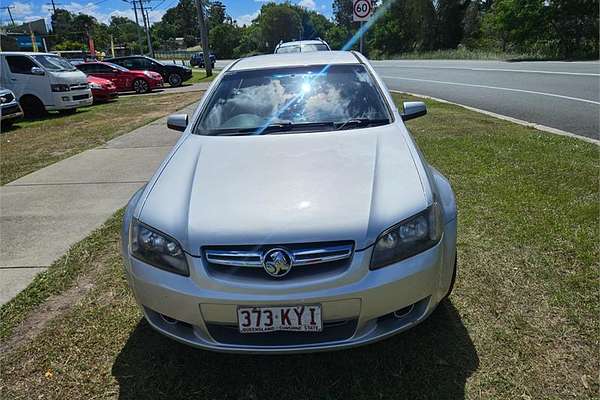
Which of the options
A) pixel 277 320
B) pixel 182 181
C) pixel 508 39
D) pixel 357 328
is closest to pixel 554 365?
→ pixel 357 328

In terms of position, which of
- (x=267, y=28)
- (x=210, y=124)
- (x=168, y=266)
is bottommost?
(x=168, y=266)

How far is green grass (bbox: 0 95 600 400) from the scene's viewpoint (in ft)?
7.40

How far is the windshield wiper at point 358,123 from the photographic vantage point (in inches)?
120

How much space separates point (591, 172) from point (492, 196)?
1295 millimetres

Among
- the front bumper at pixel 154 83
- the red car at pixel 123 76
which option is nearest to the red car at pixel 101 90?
the red car at pixel 123 76

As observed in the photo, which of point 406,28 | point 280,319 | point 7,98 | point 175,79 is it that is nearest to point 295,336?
point 280,319

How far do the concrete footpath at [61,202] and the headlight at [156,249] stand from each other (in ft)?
5.29

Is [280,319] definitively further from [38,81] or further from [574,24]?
[574,24]

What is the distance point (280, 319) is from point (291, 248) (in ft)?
1.03

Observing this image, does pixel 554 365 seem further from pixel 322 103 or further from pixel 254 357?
pixel 322 103

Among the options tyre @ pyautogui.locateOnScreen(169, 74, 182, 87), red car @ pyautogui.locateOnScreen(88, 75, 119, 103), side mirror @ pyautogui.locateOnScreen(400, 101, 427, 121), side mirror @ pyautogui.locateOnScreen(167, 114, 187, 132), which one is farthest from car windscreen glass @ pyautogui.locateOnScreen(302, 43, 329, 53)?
tyre @ pyautogui.locateOnScreen(169, 74, 182, 87)

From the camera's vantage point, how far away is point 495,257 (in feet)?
11.0

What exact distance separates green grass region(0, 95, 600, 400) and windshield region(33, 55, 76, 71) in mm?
11036

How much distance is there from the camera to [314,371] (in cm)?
238
